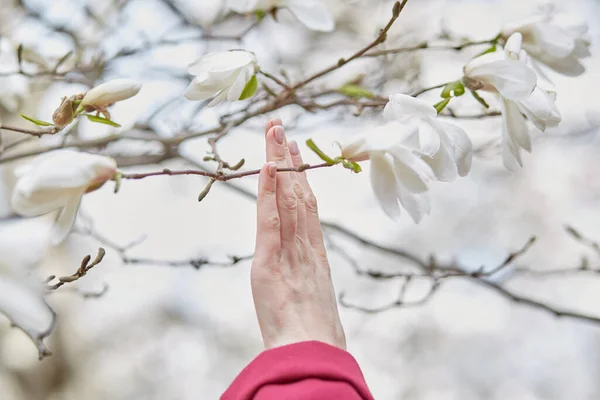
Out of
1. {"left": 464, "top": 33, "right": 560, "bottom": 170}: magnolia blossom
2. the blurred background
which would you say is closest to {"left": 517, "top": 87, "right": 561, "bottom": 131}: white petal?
{"left": 464, "top": 33, "right": 560, "bottom": 170}: magnolia blossom

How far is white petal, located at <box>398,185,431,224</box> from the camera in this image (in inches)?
18.1

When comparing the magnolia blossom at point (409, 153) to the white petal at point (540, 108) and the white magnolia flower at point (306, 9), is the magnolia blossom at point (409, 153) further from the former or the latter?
the white magnolia flower at point (306, 9)

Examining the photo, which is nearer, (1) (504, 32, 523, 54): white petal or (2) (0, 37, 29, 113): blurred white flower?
(1) (504, 32, 523, 54): white petal

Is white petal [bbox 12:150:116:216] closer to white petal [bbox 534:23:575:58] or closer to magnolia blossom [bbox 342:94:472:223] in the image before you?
magnolia blossom [bbox 342:94:472:223]

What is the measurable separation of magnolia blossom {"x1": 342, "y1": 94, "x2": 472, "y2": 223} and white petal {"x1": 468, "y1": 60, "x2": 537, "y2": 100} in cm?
6

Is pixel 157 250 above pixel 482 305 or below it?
above

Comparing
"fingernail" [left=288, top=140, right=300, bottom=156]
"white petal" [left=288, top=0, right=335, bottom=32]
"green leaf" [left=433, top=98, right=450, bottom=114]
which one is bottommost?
"fingernail" [left=288, top=140, right=300, bottom=156]

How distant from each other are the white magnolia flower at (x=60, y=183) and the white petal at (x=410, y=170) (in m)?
0.20

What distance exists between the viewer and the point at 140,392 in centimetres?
281

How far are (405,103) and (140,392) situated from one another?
8.77ft

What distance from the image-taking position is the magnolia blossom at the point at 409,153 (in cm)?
43

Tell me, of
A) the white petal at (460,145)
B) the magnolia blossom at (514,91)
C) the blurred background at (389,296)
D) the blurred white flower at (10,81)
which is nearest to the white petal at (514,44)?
the magnolia blossom at (514,91)

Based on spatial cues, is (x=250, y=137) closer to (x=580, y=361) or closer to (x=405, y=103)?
(x=405, y=103)

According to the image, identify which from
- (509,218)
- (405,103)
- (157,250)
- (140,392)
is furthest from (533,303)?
(140,392)
